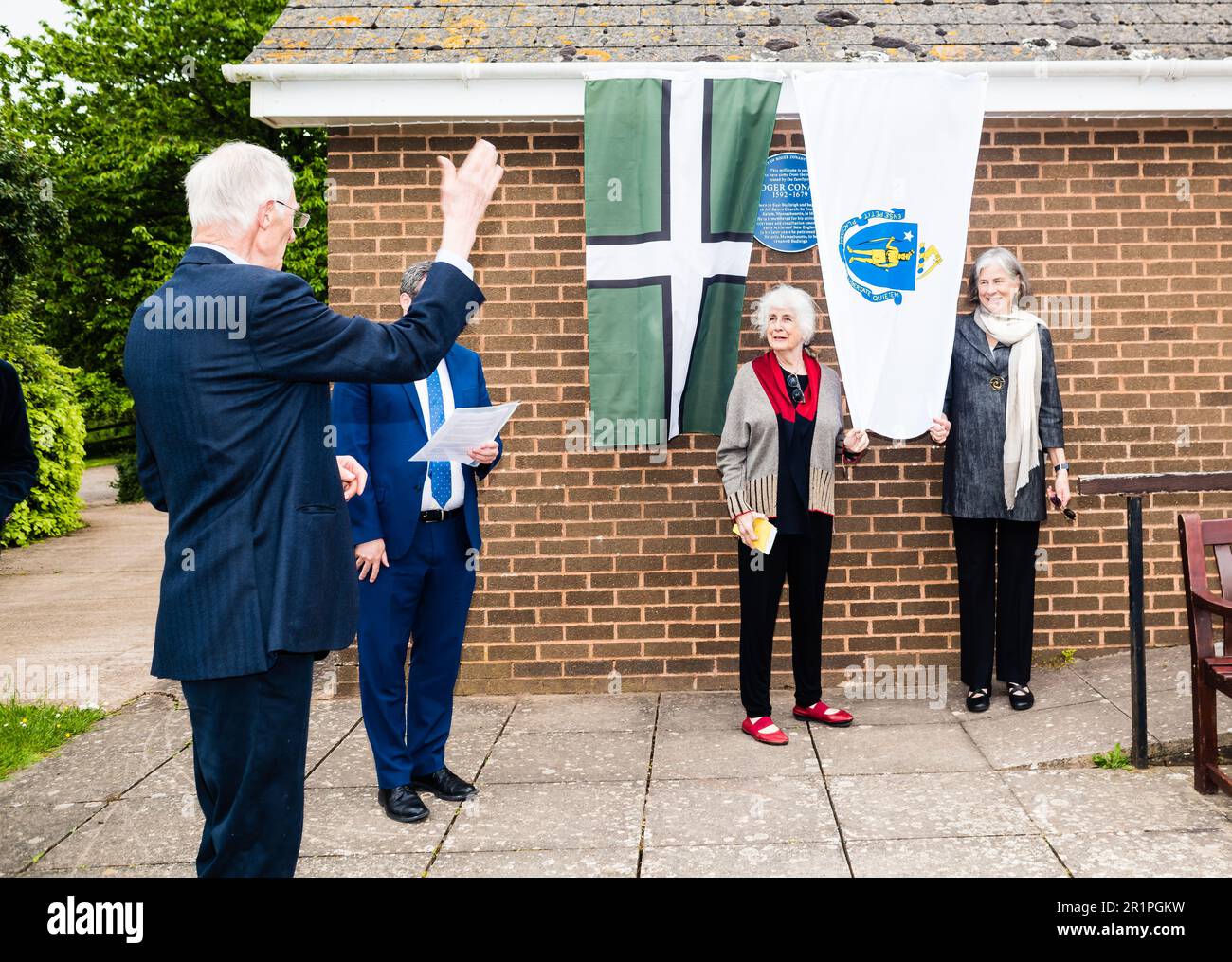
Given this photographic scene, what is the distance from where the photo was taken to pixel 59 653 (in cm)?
741

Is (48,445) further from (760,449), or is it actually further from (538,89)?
(760,449)

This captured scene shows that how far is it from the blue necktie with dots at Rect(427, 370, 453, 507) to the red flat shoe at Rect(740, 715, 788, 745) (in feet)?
6.23

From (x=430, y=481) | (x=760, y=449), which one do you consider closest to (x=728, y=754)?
(x=760, y=449)

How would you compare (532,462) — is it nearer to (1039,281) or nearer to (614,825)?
(614,825)

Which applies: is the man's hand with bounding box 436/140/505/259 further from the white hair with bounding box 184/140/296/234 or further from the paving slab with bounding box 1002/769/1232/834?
the paving slab with bounding box 1002/769/1232/834

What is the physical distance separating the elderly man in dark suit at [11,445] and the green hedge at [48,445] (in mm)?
10703

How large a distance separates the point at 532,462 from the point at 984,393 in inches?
95.9

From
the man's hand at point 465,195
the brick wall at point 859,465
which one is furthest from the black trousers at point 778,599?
the man's hand at point 465,195

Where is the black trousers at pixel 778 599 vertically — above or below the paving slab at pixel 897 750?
above

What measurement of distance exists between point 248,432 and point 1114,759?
12.7 feet

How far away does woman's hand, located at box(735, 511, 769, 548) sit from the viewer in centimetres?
489

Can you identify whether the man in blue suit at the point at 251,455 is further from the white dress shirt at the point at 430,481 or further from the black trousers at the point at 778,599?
the black trousers at the point at 778,599

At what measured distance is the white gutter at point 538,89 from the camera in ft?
18.5
